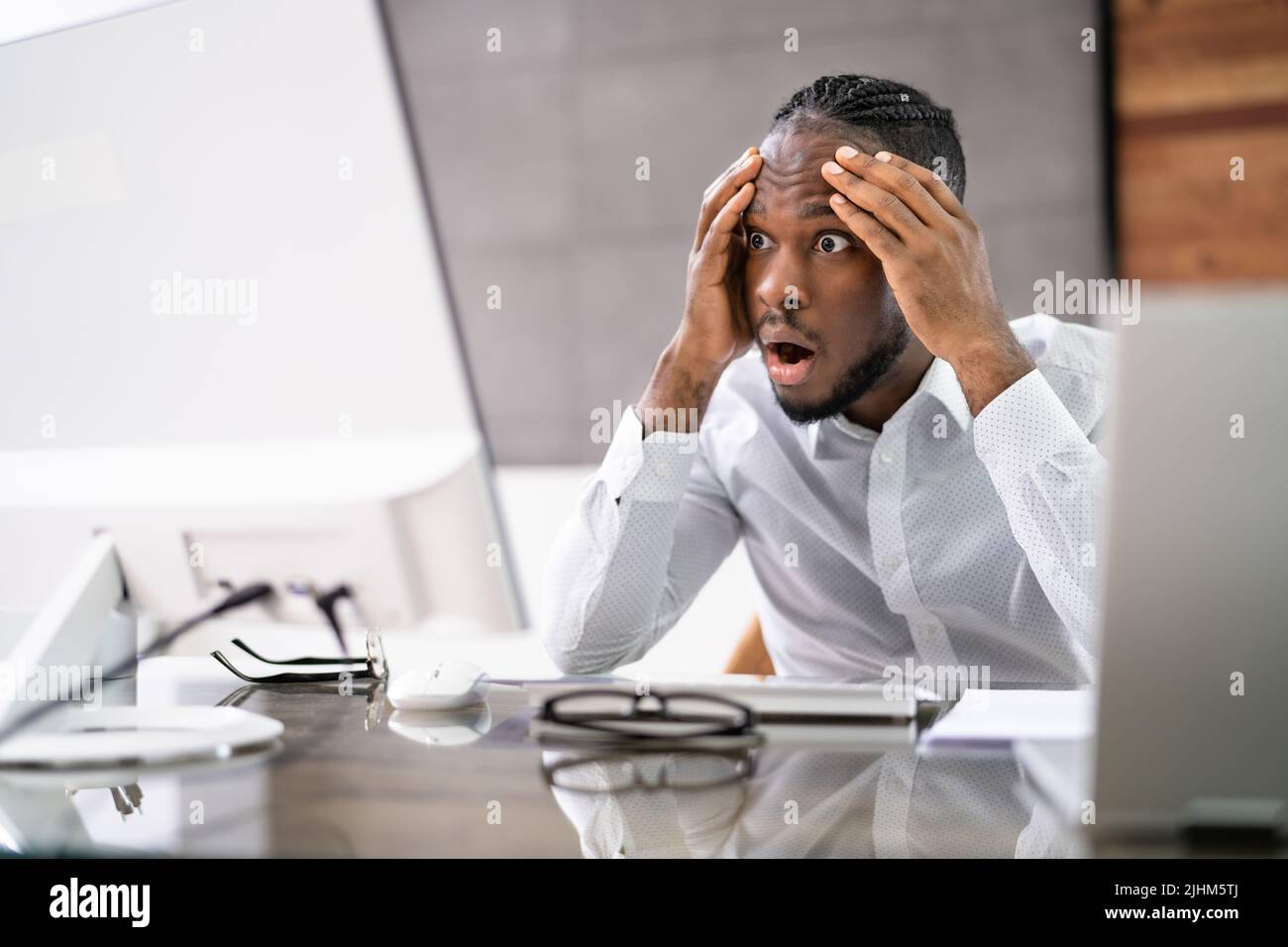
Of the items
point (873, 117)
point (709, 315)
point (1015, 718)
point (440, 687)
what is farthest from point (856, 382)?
point (440, 687)

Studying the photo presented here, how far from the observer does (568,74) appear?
3.24 m

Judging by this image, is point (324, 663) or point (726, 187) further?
point (726, 187)

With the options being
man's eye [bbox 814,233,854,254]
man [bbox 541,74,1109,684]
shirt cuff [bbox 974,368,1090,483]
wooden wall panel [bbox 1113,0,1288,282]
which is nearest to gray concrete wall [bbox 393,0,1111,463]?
wooden wall panel [bbox 1113,0,1288,282]

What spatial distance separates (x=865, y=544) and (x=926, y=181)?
1.47 feet

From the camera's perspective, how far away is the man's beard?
1.35m

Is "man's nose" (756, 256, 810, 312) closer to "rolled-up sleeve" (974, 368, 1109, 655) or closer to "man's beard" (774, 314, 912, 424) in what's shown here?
"man's beard" (774, 314, 912, 424)

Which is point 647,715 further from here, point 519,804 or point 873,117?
point 873,117

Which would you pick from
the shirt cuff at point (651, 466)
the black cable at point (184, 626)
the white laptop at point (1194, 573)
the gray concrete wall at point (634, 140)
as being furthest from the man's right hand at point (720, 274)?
the gray concrete wall at point (634, 140)

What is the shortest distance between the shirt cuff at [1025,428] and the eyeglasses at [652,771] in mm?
484

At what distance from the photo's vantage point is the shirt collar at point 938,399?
1.40 metres

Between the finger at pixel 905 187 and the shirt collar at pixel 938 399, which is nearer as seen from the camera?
the finger at pixel 905 187

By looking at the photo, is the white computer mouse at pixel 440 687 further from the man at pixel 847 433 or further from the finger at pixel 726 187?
the finger at pixel 726 187

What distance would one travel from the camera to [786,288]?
129 cm
